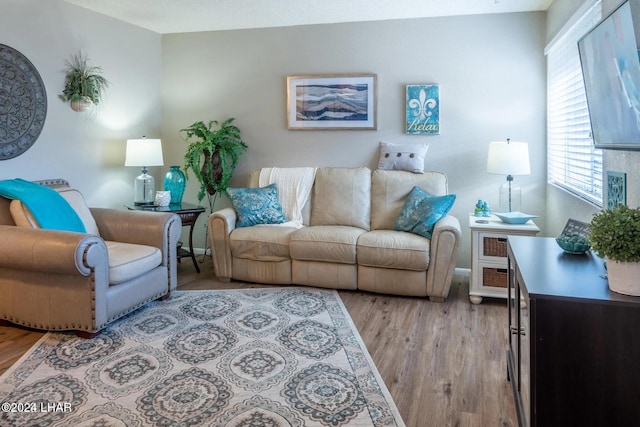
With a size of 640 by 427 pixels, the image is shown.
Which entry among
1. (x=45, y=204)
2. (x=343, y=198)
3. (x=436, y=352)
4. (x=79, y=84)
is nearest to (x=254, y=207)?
(x=343, y=198)

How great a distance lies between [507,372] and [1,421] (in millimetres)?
2334

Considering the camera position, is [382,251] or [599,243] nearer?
[599,243]

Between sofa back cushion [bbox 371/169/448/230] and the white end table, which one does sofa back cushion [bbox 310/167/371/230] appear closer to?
sofa back cushion [bbox 371/169/448/230]

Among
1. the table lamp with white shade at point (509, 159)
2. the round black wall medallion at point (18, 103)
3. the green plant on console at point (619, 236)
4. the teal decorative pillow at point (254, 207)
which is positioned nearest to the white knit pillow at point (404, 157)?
the table lamp with white shade at point (509, 159)

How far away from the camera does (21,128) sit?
3490 millimetres

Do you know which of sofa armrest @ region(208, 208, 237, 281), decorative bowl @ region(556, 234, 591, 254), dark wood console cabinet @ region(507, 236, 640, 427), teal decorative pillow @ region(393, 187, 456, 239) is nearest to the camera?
dark wood console cabinet @ region(507, 236, 640, 427)

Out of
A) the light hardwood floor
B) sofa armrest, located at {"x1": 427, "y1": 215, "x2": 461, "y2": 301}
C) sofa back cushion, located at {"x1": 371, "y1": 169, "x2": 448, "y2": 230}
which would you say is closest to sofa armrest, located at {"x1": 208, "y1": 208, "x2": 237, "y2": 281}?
the light hardwood floor

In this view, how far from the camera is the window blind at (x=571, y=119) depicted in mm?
2736

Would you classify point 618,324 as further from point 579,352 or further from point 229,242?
point 229,242

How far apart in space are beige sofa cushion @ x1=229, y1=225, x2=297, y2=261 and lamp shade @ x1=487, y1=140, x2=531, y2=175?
1734mm

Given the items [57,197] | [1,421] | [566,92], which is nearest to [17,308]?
[57,197]

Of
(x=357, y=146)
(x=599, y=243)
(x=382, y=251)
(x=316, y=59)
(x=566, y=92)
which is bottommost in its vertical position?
(x=382, y=251)

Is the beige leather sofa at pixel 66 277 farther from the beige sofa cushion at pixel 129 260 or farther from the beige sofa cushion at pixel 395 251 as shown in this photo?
the beige sofa cushion at pixel 395 251

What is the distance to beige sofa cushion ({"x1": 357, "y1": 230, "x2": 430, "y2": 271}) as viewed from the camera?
352 centimetres
